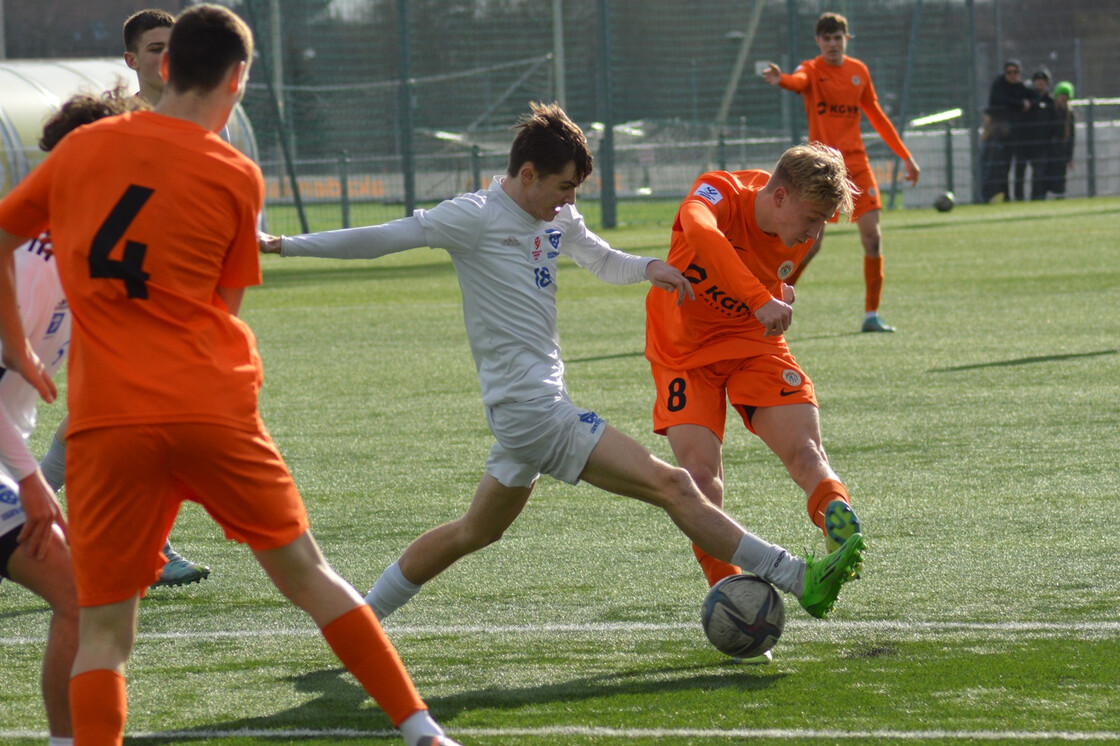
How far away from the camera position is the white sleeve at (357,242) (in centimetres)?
400

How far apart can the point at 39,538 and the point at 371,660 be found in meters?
0.80

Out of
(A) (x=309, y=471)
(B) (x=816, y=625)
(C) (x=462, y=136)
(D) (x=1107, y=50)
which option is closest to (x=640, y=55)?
(C) (x=462, y=136)

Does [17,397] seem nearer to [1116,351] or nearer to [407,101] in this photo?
[1116,351]

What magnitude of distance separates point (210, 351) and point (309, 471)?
4.30 meters

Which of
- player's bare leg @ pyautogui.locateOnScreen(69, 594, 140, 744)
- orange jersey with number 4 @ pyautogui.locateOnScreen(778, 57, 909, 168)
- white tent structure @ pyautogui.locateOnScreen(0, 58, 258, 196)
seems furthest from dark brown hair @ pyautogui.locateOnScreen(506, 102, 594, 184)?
white tent structure @ pyautogui.locateOnScreen(0, 58, 258, 196)

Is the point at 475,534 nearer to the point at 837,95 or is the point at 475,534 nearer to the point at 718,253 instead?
the point at 718,253

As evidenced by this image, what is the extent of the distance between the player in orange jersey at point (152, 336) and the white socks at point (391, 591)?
4.73 feet

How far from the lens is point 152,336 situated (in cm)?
293

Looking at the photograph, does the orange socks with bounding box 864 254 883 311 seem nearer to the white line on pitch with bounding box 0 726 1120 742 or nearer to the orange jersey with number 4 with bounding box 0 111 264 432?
the white line on pitch with bounding box 0 726 1120 742

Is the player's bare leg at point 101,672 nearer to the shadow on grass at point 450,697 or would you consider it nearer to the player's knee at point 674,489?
the shadow on grass at point 450,697

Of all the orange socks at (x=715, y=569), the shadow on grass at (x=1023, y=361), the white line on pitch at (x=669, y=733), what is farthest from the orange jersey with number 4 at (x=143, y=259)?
the shadow on grass at (x=1023, y=361)

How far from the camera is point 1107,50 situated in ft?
108

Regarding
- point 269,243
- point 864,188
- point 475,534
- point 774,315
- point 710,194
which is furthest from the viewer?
point 864,188

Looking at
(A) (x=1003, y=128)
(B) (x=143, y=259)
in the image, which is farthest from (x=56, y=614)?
(A) (x=1003, y=128)
